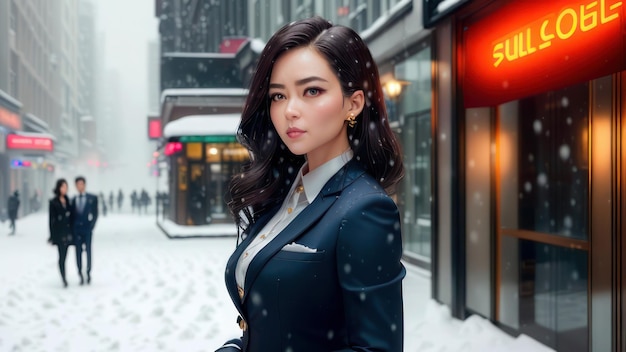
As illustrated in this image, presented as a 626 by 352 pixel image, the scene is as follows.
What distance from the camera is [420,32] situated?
1042 cm

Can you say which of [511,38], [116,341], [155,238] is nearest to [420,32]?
[511,38]

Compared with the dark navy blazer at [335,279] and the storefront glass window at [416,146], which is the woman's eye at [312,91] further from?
the storefront glass window at [416,146]

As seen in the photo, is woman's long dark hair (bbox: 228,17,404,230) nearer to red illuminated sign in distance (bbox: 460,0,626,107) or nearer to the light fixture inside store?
red illuminated sign in distance (bbox: 460,0,626,107)

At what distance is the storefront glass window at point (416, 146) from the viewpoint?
41.5ft

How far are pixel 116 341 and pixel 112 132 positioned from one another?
188 meters

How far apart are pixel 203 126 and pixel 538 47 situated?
19569 millimetres

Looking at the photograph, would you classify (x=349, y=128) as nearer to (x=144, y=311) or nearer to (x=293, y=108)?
(x=293, y=108)

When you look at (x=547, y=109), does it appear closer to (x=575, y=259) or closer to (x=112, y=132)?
(x=575, y=259)

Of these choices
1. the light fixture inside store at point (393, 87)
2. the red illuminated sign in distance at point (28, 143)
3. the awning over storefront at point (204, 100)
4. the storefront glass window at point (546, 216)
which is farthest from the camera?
the red illuminated sign in distance at point (28, 143)

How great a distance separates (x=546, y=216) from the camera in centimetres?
655

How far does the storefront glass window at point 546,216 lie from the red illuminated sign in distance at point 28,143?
30.1 metres

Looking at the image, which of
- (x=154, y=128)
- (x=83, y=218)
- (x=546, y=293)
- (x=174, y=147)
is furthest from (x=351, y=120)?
(x=154, y=128)

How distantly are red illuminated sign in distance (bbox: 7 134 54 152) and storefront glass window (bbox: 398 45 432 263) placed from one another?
24.5 meters

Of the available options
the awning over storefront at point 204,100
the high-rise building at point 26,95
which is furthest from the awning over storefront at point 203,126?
the high-rise building at point 26,95
